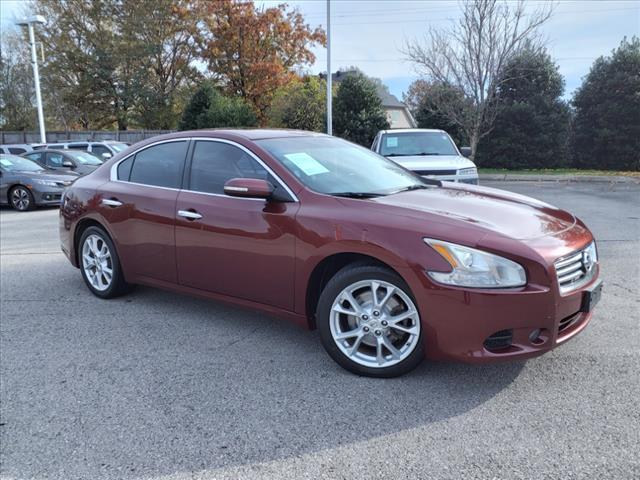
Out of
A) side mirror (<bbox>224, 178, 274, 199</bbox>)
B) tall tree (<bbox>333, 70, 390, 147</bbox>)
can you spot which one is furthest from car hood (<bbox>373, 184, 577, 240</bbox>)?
tall tree (<bbox>333, 70, 390, 147</bbox>)

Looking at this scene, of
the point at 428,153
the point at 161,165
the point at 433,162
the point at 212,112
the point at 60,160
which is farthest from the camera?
the point at 212,112

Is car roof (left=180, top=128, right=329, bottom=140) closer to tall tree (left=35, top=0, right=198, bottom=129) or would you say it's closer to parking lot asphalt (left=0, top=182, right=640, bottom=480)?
parking lot asphalt (left=0, top=182, right=640, bottom=480)

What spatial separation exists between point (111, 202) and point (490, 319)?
3549 millimetres

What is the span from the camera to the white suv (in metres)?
9.02

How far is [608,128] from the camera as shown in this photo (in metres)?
18.1

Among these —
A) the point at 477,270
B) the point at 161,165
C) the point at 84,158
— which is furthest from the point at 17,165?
the point at 477,270

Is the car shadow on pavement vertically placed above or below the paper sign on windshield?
below

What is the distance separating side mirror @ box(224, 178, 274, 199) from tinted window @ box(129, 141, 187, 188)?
0.96 metres

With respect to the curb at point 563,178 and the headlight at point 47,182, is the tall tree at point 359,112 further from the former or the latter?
the headlight at point 47,182

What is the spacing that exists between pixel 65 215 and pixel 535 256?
4574 millimetres

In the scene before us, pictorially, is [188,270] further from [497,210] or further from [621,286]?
[621,286]

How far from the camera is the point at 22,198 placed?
12.5 m

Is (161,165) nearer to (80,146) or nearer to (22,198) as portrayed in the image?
(22,198)

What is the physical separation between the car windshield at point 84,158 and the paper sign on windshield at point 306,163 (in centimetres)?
1312
